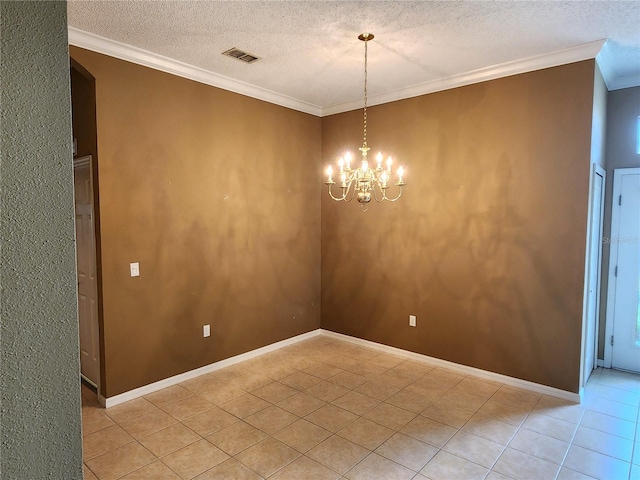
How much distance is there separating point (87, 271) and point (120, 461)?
1731 mm

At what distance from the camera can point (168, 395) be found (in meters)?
3.58

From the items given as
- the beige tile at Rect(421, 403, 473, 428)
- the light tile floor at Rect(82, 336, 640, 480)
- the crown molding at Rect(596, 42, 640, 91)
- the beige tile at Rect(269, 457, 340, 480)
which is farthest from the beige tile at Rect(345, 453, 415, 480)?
the crown molding at Rect(596, 42, 640, 91)

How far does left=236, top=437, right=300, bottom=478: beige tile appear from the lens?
2564 mm

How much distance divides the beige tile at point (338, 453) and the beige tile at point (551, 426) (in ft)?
4.46

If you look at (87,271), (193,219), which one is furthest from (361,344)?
(87,271)

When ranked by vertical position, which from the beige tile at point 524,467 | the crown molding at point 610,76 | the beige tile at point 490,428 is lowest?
the beige tile at point 490,428

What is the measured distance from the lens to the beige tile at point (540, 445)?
106 inches

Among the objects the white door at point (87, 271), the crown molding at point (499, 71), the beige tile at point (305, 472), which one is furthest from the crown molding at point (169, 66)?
the beige tile at point (305, 472)

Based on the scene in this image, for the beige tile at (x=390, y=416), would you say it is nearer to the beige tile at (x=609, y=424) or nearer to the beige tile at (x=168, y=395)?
the beige tile at (x=609, y=424)

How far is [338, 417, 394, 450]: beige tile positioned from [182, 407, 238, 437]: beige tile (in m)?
0.90

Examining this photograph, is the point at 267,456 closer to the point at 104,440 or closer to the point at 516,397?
the point at 104,440

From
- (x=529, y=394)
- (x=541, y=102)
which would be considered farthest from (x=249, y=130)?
(x=529, y=394)

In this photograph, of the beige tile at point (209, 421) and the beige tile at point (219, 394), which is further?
the beige tile at point (219, 394)

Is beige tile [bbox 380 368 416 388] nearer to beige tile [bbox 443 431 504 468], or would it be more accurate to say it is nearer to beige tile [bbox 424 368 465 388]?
beige tile [bbox 424 368 465 388]
